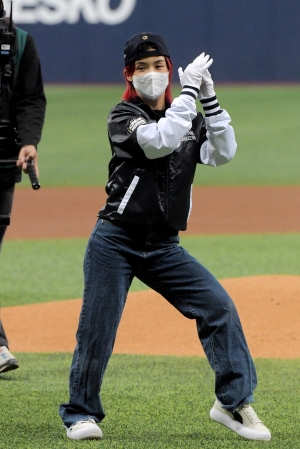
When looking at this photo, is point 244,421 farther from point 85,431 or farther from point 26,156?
point 26,156

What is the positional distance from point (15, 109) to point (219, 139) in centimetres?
194

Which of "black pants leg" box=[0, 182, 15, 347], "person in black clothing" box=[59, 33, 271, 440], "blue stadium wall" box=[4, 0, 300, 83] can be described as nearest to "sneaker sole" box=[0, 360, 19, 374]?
"black pants leg" box=[0, 182, 15, 347]

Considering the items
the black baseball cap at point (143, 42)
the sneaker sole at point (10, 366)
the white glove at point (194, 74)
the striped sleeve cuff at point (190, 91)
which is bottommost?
the sneaker sole at point (10, 366)

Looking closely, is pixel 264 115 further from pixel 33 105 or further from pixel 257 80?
pixel 33 105

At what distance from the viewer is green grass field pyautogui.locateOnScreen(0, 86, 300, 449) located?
4664 millimetres

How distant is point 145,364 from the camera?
6539 mm

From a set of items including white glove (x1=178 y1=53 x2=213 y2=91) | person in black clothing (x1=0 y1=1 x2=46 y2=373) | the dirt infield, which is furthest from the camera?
the dirt infield

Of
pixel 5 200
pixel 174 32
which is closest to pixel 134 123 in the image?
pixel 5 200

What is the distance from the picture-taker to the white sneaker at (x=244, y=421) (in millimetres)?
4488

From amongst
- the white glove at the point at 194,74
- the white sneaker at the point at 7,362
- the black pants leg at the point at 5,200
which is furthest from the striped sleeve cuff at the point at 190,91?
the white sneaker at the point at 7,362

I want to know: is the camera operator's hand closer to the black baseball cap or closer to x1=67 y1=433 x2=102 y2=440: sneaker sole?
the black baseball cap

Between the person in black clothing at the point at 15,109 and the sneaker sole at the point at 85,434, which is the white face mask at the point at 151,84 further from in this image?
the sneaker sole at the point at 85,434

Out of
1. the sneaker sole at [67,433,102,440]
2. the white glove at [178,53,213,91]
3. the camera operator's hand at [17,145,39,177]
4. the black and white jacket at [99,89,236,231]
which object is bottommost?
the sneaker sole at [67,433,102,440]

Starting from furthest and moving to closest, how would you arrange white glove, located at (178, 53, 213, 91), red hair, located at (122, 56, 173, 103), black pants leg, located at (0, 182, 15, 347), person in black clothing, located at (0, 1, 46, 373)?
black pants leg, located at (0, 182, 15, 347)
person in black clothing, located at (0, 1, 46, 373)
red hair, located at (122, 56, 173, 103)
white glove, located at (178, 53, 213, 91)
